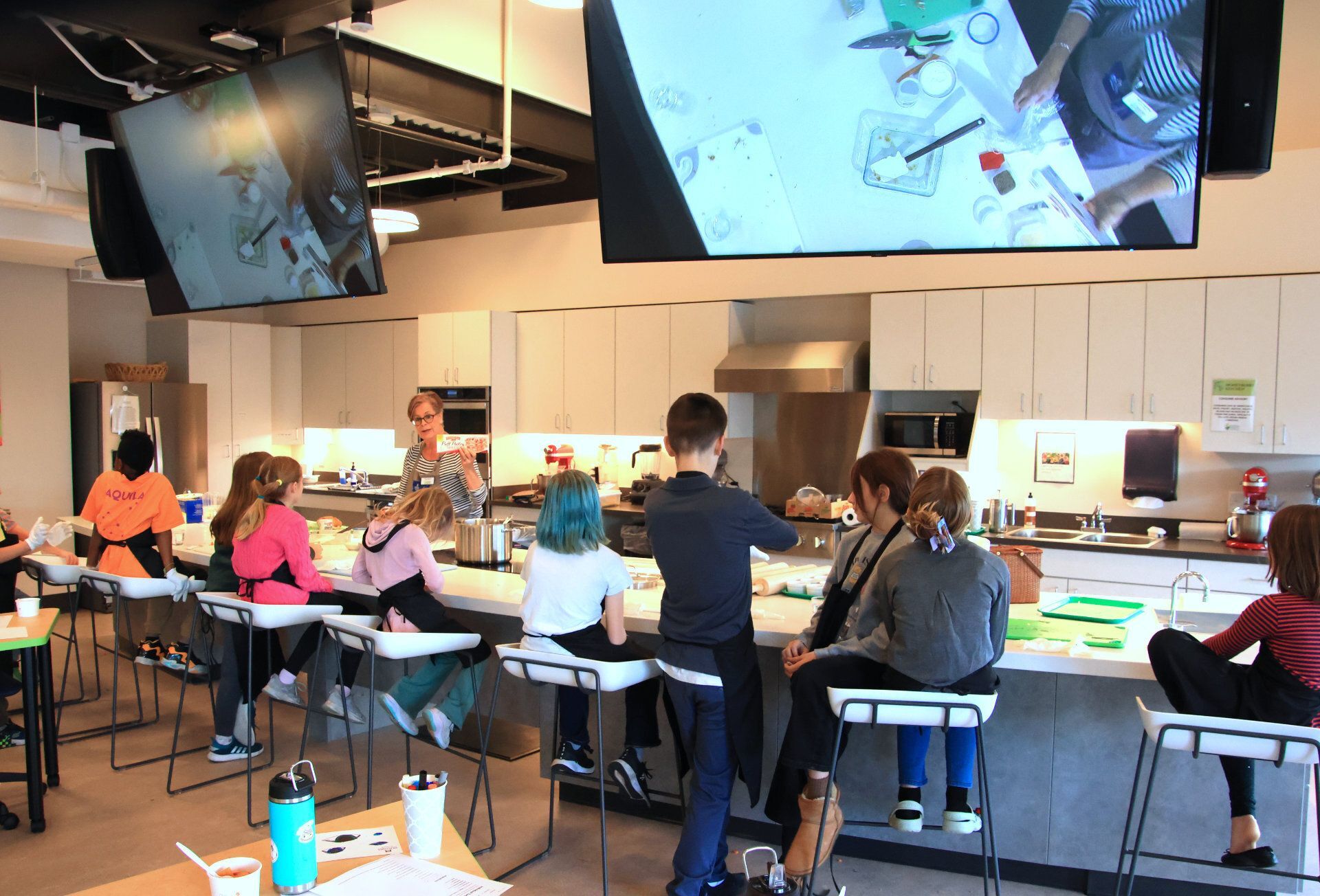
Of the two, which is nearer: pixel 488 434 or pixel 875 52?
pixel 875 52

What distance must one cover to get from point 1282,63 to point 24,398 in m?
9.04

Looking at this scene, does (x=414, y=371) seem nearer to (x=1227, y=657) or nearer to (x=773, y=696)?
(x=773, y=696)

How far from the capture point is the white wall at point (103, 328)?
28.5 ft

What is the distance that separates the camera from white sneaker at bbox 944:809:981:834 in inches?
119

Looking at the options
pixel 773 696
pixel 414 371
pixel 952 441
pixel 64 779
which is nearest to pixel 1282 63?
pixel 952 441

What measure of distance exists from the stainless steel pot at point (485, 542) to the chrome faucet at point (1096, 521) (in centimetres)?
348

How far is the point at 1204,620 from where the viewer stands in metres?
3.65

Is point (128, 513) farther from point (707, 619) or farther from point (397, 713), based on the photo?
point (707, 619)

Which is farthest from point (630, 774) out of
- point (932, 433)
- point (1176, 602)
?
point (932, 433)

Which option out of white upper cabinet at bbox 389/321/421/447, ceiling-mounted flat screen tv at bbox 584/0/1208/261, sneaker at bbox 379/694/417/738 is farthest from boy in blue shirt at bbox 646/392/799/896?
white upper cabinet at bbox 389/321/421/447

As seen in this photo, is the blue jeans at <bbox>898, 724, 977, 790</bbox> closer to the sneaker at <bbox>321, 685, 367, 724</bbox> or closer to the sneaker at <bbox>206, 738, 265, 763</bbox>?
the sneaker at <bbox>321, 685, 367, 724</bbox>

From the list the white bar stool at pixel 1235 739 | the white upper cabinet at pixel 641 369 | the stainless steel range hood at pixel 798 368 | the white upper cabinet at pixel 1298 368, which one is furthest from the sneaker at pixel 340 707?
the white upper cabinet at pixel 1298 368

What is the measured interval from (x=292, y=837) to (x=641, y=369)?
18.0 feet

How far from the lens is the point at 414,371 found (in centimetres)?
838
